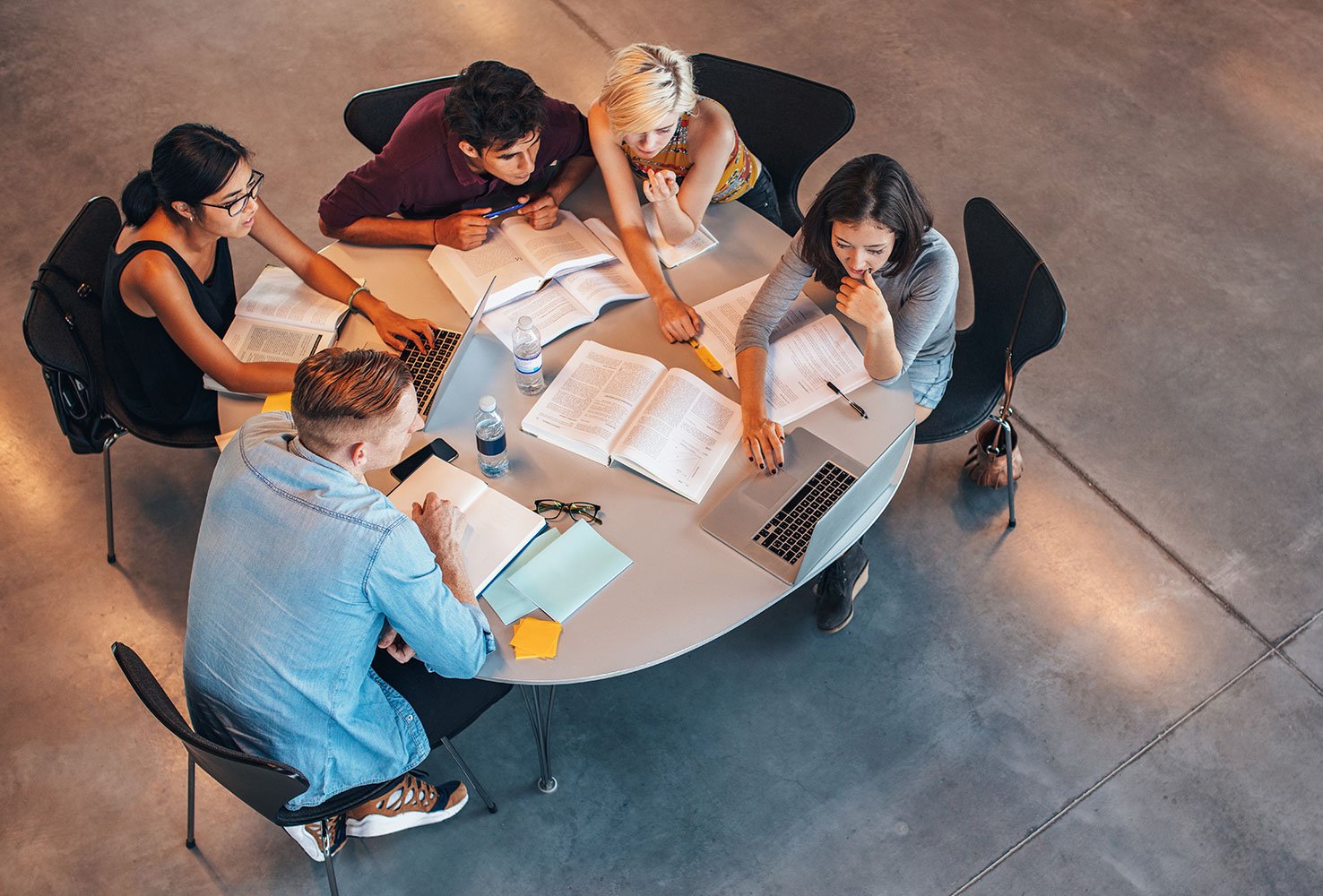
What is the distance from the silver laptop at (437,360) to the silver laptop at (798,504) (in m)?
0.75

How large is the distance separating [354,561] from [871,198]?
58.2 inches

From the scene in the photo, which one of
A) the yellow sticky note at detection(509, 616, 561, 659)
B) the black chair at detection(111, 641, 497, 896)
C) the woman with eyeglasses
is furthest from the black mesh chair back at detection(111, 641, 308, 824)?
the woman with eyeglasses

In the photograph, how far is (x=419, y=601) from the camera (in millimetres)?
2061

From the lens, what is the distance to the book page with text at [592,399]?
2584mm

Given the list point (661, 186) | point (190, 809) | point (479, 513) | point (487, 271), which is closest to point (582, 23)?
point (661, 186)

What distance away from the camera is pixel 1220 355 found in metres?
3.98

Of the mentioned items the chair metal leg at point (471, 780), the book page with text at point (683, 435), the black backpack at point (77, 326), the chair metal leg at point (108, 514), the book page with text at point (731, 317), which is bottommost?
the chair metal leg at point (108, 514)

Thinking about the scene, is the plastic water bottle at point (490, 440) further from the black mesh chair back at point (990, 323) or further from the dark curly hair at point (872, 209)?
the black mesh chair back at point (990, 323)

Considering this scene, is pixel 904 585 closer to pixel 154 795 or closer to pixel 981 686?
pixel 981 686

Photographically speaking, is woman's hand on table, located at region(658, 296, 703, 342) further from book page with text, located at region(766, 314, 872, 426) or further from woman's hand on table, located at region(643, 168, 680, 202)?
woman's hand on table, located at region(643, 168, 680, 202)

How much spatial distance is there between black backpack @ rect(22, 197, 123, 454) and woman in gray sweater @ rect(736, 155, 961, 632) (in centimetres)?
175

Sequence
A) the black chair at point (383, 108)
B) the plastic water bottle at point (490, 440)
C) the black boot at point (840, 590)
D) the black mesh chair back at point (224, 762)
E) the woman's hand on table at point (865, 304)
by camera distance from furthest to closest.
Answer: the black chair at point (383, 108), the black boot at point (840, 590), the woman's hand on table at point (865, 304), the plastic water bottle at point (490, 440), the black mesh chair back at point (224, 762)

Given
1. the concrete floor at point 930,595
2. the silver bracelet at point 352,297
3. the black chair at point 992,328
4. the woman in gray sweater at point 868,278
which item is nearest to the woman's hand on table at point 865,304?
the woman in gray sweater at point 868,278

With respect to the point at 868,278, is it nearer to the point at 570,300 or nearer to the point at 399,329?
the point at 570,300
